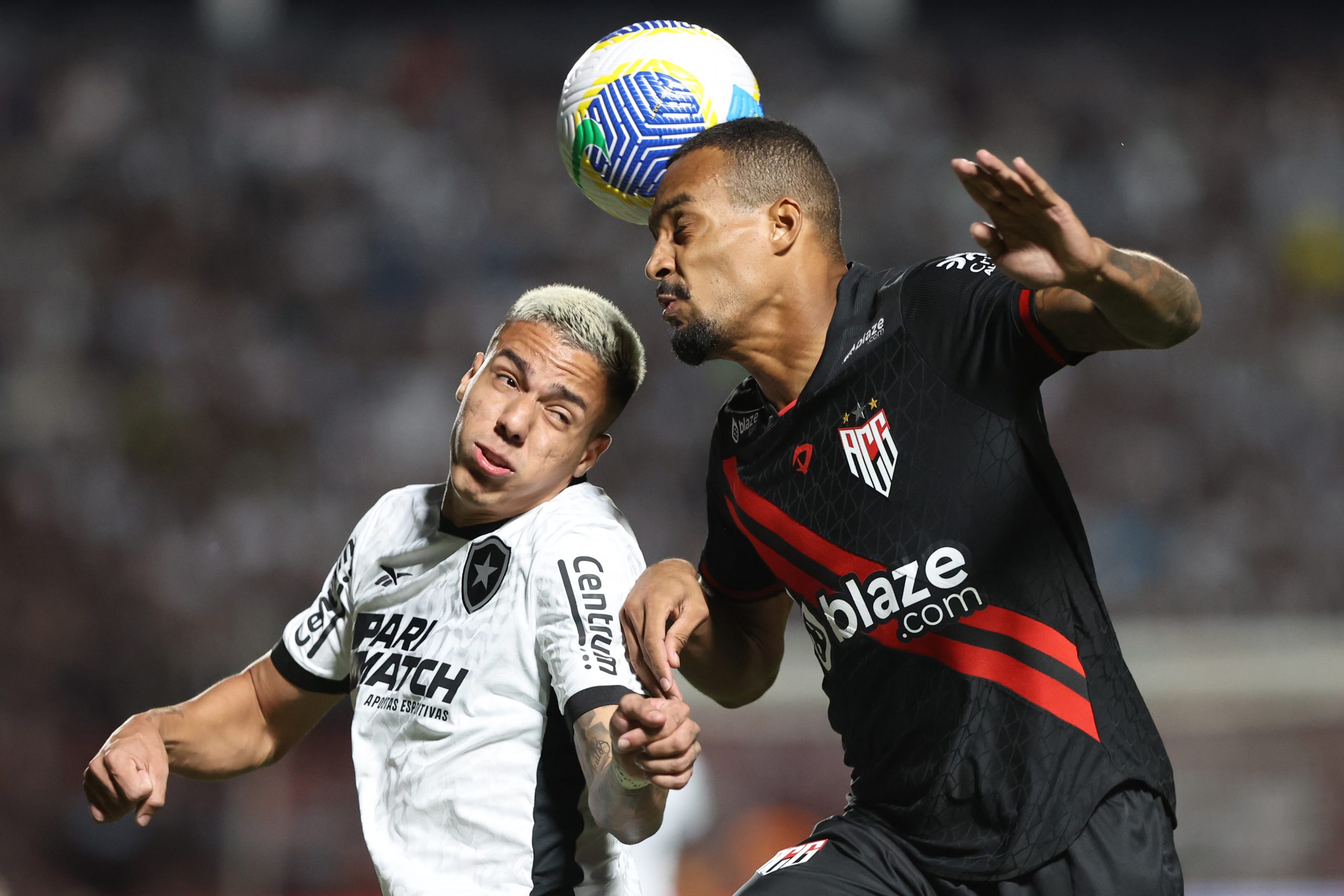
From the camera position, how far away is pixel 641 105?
354 centimetres

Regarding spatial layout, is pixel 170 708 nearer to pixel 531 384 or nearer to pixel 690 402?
pixel 531 384

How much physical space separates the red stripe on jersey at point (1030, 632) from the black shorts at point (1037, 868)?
285 millimetres

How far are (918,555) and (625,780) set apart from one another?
80 cm

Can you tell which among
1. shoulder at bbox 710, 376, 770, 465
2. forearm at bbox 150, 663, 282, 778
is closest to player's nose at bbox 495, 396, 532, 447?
shoulder at bbox 710, 376, 770, 465

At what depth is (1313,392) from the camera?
10.6m

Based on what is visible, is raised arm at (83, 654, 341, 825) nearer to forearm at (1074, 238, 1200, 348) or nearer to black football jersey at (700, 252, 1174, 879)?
black football jersey at (700, 252, 1174, 879)

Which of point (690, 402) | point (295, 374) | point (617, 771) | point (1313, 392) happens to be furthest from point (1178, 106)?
point (617, 771)

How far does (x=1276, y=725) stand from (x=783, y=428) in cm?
512

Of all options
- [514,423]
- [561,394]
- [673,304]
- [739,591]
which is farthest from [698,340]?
[739,591]

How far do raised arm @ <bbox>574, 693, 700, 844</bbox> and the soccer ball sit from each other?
4.71 feet

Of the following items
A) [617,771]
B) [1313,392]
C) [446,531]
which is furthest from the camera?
[1313,392]

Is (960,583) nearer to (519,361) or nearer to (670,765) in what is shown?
(670,765)

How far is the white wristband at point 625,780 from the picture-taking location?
102 inches

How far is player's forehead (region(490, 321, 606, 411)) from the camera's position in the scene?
3205 mm
